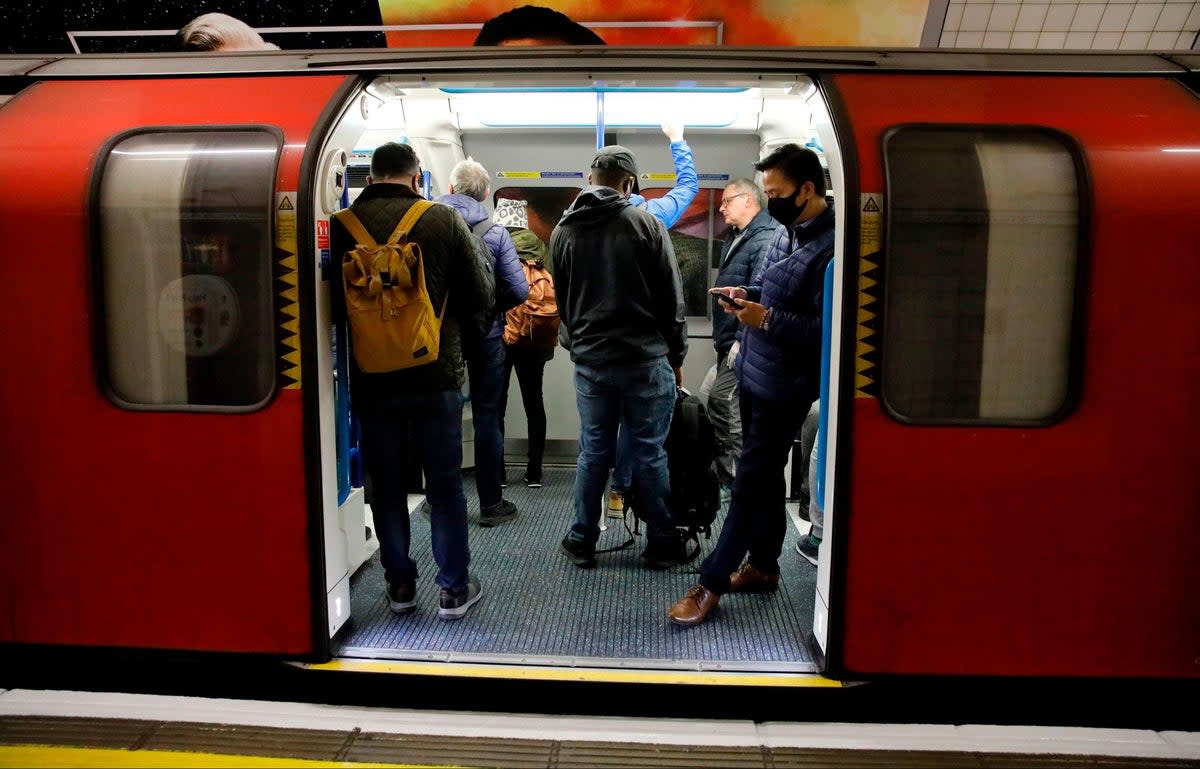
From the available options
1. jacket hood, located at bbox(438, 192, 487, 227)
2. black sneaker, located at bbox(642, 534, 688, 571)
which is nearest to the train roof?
jacket hood, located at bbox(438, 192, 487, 227)

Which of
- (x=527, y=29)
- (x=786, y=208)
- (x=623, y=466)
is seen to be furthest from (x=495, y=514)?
(x=527, y=29)

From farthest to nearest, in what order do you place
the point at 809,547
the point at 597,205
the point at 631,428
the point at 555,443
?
the point at 555,443 → the point at 809,547 → the point at 631,428 → the point at 597,205

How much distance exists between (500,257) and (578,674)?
2.19 meters

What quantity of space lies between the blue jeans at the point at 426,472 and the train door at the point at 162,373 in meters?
0.43

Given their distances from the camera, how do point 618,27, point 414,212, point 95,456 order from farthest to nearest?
point 618,27, point 414,212, point 95,456

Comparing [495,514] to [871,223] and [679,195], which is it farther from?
[871,223]

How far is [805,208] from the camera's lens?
303cm

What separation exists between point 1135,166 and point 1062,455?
3.14 ft


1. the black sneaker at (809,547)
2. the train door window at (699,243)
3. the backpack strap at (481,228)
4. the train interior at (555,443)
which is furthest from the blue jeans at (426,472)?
the train door window at (699,243)

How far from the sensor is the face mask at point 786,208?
304 cm

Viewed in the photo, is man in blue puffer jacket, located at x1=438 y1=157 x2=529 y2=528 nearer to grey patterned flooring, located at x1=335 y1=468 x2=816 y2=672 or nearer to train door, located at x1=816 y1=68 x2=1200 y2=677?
grey patterned flooring, located at x1=335 y1=468 x2=816 y2=672

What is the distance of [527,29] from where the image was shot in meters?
3.74

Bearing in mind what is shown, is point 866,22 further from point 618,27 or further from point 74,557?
point 74,557

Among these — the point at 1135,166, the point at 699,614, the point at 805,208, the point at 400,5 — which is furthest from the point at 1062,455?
the point at 400,5
